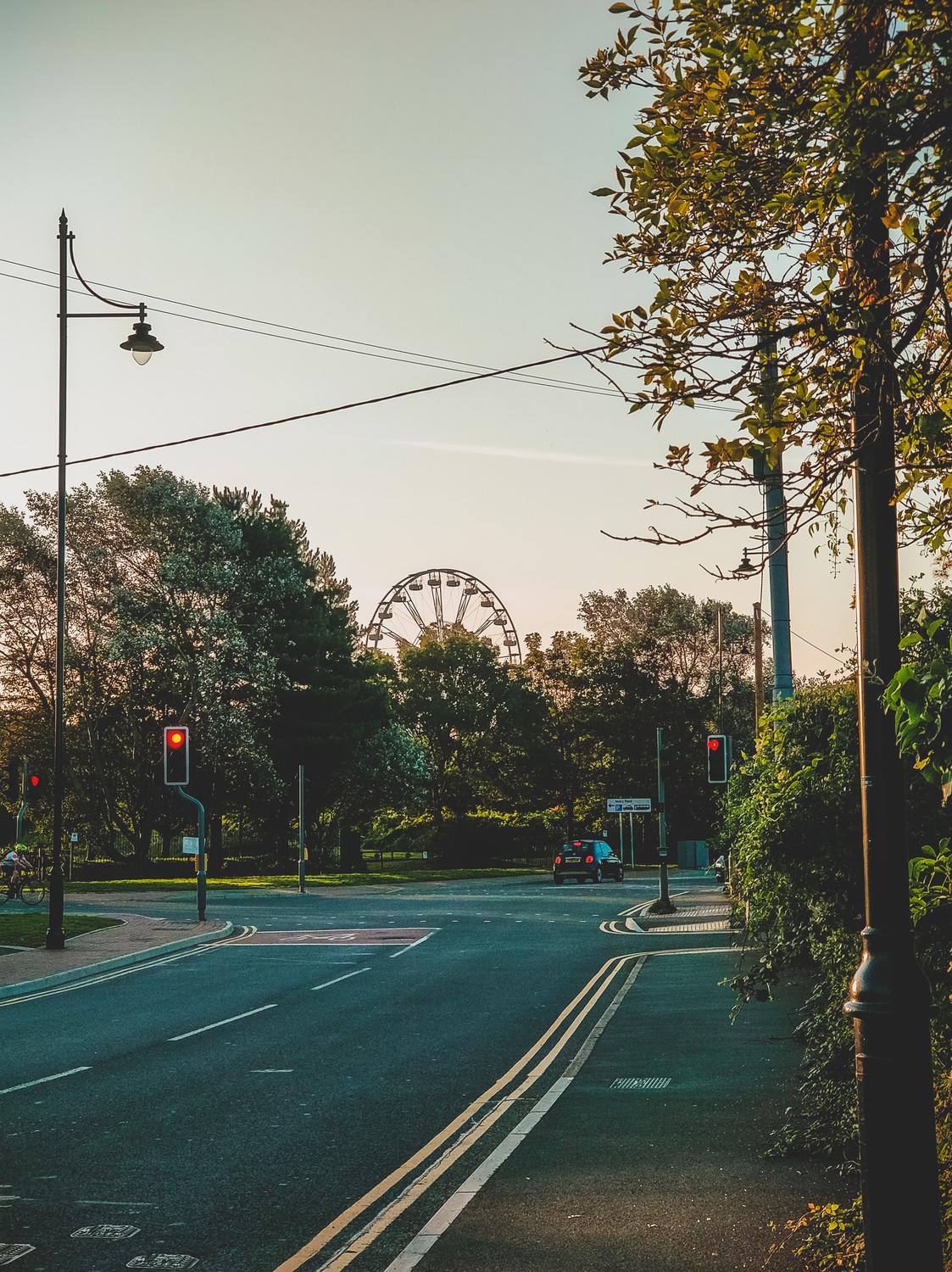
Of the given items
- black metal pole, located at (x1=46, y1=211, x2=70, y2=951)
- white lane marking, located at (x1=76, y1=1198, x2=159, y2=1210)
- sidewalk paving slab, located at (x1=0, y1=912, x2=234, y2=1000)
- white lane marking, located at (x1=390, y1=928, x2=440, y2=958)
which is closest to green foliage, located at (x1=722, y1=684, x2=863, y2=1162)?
white lane marking, located at (x1=76, y1=1198, x2=159, y2=1210)

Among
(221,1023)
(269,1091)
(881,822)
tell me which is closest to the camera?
(881,822)

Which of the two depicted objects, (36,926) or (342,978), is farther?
(36,926)

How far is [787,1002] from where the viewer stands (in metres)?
15.0

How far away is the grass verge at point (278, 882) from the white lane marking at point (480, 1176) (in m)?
33.2

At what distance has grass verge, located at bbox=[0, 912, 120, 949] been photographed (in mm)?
23575

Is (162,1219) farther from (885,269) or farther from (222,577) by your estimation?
(222,577)

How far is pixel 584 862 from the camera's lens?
156ft

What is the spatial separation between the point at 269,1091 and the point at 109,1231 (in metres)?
3.71

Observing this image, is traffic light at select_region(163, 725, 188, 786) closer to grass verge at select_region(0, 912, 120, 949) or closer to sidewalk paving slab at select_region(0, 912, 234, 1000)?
sidewalk paving slab at select_region(0, 912, 234, 1000)

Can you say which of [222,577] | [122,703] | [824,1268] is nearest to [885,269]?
[824,1268]

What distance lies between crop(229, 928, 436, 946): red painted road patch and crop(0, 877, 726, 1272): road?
151 centimetres

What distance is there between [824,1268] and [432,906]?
2860cm

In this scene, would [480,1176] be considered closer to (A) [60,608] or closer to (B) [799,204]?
(B) [799,204]

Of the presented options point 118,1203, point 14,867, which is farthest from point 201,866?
point 118,1203
